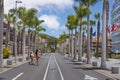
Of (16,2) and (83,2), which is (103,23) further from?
(16,2)

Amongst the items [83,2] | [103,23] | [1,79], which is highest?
[83,2]

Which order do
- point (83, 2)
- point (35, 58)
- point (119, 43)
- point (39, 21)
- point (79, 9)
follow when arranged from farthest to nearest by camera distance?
1. point (119, 43)
2. point (39, 21)
3. point (79, 9)
4. point (83, 2)
5. point (35, 58)

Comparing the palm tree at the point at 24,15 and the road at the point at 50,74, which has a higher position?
the palm tree at the point at 24,15

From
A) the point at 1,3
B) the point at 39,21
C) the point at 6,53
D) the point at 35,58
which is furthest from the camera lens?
the point at 39,21

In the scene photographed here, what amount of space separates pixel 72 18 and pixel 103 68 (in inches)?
1745

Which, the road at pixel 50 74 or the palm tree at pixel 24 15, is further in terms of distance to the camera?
the palm tree at pixel 24 15

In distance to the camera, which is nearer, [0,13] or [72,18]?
[0,13]

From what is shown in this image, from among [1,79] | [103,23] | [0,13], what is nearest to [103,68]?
[103,23]

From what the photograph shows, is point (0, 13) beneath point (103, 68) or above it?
above

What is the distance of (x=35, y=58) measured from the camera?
48156 mm

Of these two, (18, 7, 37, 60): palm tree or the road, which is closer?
the road

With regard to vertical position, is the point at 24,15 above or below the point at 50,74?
above

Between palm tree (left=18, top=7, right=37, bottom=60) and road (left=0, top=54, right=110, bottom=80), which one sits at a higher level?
palm tree (left=18, top=7, right=37, bottom=60)

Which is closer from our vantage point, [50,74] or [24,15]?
[50,74]
